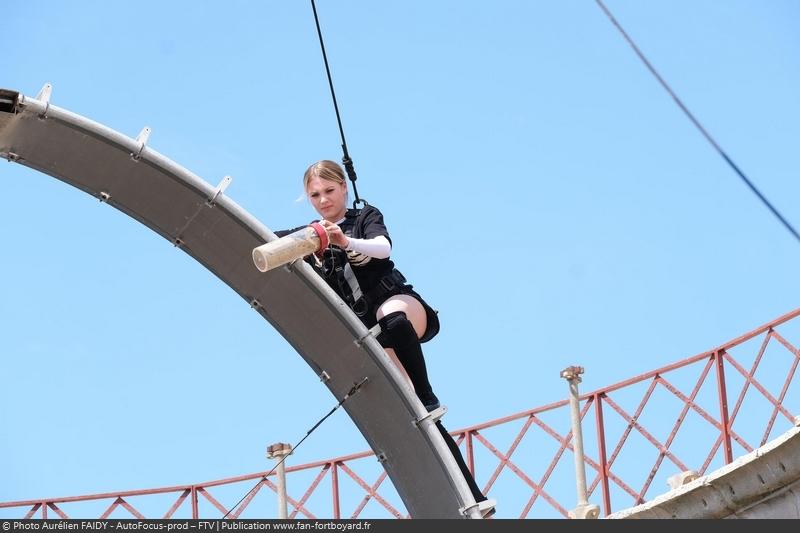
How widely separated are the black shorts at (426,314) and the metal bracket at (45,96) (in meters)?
2.04

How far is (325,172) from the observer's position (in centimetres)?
866

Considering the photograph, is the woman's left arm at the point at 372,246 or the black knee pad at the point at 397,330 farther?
the black knee pad at the point at 397,330

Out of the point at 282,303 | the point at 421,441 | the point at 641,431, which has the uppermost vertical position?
the point at 641,431

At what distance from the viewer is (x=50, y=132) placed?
7629 mm

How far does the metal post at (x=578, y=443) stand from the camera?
12.5 m

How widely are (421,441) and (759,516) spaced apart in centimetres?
574

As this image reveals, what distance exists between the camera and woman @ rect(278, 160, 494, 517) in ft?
26.7

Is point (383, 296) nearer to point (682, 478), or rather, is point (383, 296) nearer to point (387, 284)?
point (387, 284)

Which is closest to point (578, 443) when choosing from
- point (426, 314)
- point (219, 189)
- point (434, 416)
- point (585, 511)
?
point (585, 511)

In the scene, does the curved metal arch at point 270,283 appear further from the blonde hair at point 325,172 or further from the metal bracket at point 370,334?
the blonde hair at point 325,172

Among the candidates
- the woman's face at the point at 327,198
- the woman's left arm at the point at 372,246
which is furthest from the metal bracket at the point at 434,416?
the woman's face at the point at 327,198
